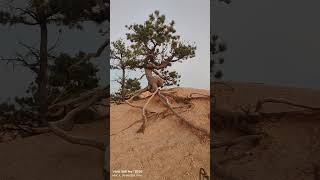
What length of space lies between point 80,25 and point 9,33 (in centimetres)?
A: 63

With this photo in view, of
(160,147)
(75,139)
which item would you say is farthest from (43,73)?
(160,147)

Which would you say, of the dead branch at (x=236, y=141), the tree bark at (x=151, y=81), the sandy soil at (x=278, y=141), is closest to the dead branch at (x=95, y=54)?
the tree bark at (x=151, y=81)

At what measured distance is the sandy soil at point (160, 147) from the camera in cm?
366

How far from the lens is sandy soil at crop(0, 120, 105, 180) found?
382 cm

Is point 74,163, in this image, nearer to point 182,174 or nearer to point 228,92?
point 182,174

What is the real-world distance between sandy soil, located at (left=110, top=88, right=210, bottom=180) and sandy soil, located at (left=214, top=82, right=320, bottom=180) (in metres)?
0.20

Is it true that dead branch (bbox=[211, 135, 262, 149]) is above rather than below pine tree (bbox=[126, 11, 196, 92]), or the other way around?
below

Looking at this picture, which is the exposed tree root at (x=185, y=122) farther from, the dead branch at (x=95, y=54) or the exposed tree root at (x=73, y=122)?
the dead branch at (x=95, y=54)

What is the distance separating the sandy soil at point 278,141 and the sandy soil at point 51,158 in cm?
105

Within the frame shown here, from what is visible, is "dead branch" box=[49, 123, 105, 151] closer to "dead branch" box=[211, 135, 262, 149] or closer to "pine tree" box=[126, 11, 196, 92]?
"pine tree" box=[126, 11, 196, 92]

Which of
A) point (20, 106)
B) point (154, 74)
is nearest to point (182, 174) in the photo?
point (154, 74)

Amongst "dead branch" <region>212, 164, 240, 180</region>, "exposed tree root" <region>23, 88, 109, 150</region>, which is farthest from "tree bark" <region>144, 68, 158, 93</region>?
"dead branch" <region>212, 164, 240, 180</region>

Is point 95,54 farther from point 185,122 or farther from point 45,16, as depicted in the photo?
point 185,122

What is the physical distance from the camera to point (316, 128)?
379 centimetres
